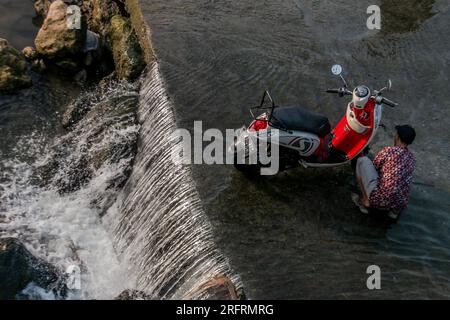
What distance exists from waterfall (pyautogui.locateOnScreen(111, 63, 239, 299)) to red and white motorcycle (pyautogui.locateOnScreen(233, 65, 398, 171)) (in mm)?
1025

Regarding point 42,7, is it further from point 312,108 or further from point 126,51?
point 312,108

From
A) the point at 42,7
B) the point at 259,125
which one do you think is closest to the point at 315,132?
the point at 259,125

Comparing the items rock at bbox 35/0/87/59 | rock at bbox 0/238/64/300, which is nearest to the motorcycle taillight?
rock at bbox 0/238/64/300

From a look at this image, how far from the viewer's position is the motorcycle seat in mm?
7031

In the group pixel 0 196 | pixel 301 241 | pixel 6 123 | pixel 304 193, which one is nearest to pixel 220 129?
pixel 304 193

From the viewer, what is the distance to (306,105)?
9266 millimetres

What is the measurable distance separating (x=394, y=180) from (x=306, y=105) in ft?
9.09

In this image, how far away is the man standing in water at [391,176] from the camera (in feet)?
22.6

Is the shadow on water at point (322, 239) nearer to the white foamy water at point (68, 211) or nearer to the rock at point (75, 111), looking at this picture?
the white foamy water at point (68, 211)

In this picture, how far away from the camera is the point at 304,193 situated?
24.7 feet

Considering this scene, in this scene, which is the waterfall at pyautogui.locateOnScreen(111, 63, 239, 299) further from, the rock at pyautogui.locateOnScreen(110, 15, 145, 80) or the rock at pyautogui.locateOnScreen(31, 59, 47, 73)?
the rock at pyautogui.locateOnScreen(31, 59, 47, 73)

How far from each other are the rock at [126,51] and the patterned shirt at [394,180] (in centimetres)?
555

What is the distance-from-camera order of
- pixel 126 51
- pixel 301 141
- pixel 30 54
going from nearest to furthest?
Answer: 1. pixel 301 141
2. pixel 126 51
3. pixel 30 54
